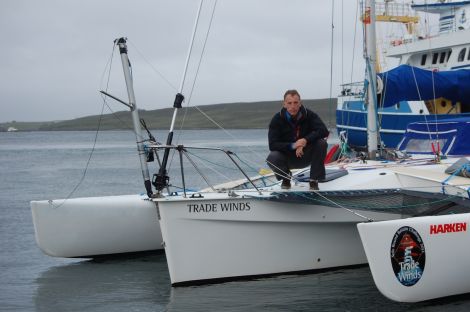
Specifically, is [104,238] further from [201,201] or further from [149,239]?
[201,201]

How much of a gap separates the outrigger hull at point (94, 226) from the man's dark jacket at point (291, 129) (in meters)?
3.18

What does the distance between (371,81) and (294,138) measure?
9.01 feet

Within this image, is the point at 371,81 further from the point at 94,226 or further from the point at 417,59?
the point at 417,59

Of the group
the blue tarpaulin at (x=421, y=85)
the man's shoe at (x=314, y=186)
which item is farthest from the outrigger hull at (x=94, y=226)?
the blue tarpaulin at (x=421, y=85)

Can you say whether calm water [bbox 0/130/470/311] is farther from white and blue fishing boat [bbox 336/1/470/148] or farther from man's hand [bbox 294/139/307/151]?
white and blue fishing boat [bbox 336/1/470/148]

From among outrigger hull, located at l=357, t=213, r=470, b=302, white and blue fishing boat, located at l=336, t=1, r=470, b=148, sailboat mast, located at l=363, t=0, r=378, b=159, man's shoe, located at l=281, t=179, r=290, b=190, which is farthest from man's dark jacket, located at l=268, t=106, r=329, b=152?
white and blue fishing boat, located at l=336, t=1, r=470, b=148

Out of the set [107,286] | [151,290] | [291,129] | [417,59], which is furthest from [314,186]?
[417,59]

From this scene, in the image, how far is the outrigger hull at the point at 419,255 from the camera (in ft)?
27.5

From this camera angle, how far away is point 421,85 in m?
17.0

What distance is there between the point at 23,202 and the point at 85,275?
11.0 meters

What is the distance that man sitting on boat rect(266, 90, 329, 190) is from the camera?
9.84 metres

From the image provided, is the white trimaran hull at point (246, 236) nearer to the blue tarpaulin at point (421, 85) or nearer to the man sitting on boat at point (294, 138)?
the man sitting on boat at point (294, 138)

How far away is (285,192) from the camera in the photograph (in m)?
9.69

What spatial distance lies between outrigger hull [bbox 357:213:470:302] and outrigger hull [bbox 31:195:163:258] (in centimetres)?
494
